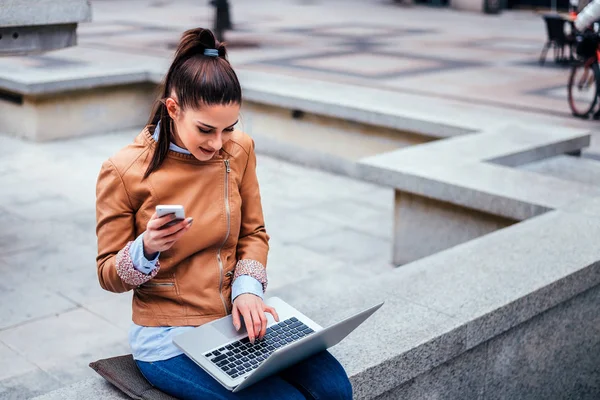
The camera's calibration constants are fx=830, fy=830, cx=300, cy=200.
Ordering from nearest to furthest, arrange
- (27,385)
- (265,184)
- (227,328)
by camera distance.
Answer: (227,328) → (27,385) → (265,184)

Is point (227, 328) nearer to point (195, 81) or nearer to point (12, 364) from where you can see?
point (195, 81)

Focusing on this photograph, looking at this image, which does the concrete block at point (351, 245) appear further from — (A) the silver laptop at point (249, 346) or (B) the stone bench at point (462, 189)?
(A) the silver laptop at point (249, 346)

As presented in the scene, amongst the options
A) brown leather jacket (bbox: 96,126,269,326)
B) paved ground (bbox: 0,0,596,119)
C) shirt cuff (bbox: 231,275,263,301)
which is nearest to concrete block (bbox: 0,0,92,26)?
brown leather jacket (bbox: 96,126,269,326)

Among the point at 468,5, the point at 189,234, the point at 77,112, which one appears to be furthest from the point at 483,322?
the point at 468,5

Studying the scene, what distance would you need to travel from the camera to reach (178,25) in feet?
62.8

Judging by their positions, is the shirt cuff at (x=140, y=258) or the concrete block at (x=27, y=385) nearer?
the shirt cuff at (x=140, y=258)

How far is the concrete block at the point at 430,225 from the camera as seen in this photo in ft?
18.1

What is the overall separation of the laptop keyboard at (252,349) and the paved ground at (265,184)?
1989mm

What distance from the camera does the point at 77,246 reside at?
6301 millimetres

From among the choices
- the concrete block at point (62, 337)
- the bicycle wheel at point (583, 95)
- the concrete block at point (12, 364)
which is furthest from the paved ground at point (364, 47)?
the concrete block at point (12, 364)

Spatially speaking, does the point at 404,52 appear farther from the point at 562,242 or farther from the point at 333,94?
the point at 562,242

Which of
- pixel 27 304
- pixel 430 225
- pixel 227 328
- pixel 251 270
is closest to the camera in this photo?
pixel 227 328

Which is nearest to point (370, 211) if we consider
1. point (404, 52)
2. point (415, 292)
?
point (415, 292)

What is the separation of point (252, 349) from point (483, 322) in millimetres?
1233
